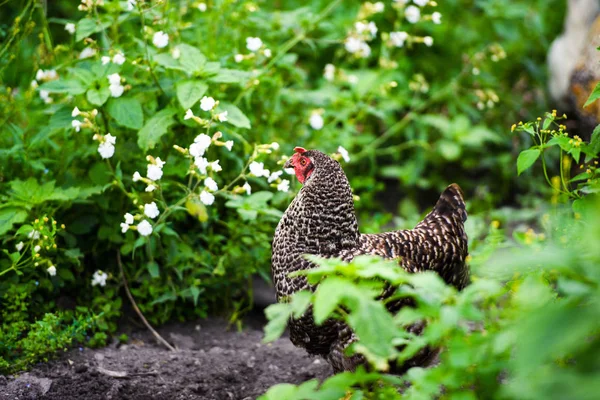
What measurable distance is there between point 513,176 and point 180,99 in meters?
3.36

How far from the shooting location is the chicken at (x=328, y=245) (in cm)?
263

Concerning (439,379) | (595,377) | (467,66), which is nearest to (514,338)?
(439,379)

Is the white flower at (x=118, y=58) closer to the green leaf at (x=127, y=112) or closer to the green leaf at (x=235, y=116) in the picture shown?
the green leaf at (x=127, y=112)

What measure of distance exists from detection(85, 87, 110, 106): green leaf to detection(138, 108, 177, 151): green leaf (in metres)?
0.21

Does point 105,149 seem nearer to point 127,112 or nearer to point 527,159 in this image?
point 127,112

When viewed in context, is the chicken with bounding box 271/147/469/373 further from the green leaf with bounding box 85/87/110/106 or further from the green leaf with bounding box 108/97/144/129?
the green leaf with bounding box 85/87/110/106

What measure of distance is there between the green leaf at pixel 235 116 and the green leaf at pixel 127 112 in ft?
1.19

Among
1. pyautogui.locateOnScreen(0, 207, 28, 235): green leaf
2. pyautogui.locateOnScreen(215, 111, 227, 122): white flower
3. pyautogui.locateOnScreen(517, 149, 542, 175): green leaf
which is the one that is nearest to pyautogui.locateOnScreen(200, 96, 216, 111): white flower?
pyautogui.locateOnScreen(215, 111, 227, 122): white flower

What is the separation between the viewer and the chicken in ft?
8.62

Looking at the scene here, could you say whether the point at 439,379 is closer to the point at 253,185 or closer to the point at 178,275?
the point at 178,275

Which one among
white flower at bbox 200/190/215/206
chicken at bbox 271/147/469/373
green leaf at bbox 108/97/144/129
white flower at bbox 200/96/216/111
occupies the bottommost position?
chicken at bbox 271/147/469/373

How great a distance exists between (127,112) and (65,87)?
0.30 m

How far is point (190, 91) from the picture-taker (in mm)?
2982

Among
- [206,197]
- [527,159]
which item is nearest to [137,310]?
[206,197]
